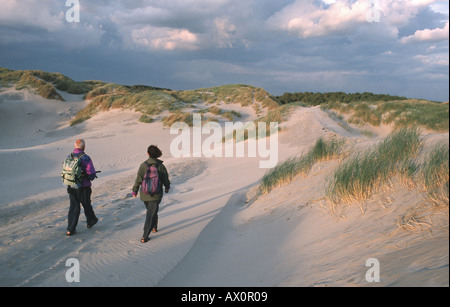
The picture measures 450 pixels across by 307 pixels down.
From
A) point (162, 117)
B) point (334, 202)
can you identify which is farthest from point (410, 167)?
point (162, 117)

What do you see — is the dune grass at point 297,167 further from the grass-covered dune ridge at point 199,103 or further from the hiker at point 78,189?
the grass-covered dune ridge at point 199,103

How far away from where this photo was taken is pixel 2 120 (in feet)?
83.7

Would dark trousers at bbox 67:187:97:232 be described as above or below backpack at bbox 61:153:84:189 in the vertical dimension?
below

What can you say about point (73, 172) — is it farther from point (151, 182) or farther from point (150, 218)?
point (150, 218)

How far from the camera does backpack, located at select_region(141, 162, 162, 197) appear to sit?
507 cm

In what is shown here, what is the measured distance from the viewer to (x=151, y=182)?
16.7ft

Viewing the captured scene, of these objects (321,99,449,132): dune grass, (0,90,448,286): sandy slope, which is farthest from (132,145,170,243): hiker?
Result: (321,99,449,132): dune grass

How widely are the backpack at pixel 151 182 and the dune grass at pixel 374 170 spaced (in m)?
2.74

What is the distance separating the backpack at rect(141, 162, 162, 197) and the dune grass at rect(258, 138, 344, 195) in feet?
9.00

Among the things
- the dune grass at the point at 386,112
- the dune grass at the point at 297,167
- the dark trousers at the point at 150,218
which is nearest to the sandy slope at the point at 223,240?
the dark trousers at the point at 150,218

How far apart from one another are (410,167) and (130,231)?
4672mm

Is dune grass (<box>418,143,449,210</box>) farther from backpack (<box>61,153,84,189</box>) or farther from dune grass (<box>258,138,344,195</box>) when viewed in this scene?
backpack (<box>61,153,84,189</box>)

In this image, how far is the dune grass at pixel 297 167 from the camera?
705 cm
